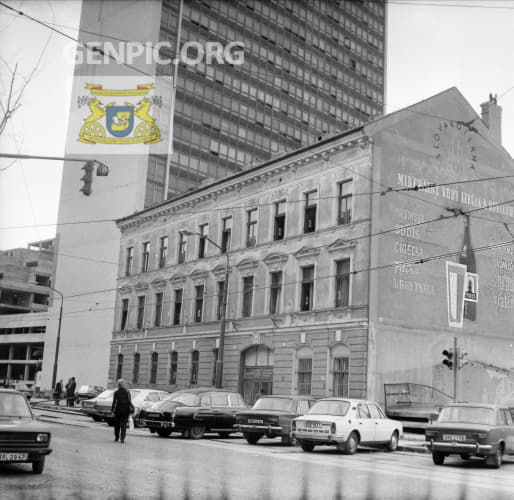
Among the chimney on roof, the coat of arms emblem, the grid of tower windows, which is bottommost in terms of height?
the chimney on roof

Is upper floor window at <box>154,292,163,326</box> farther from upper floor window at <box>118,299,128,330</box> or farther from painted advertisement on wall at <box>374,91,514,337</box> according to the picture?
painted advertisement on wall at <box>374,91,514,337</box>

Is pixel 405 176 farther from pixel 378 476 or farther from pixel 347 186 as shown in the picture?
pixel 378 476

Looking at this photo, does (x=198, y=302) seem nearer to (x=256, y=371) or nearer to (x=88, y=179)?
(x=256, y=371)

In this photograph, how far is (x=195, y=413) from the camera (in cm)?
2238

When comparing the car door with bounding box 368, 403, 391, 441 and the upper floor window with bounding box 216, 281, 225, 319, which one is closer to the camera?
the car door with bounding box 368, 403, 391, 441

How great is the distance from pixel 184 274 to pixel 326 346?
Result: 13.9 meters

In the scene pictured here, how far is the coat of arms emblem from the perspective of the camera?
6719 cm

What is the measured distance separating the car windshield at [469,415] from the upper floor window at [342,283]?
1431 centimetres

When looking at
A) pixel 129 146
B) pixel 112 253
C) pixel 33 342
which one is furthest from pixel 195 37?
pixel 33 342

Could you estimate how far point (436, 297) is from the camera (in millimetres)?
34250

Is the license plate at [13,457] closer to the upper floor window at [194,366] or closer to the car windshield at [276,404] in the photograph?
the car windshield at [276,404]

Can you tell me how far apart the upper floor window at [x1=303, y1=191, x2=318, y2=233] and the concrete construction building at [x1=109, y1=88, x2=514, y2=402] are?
75mm

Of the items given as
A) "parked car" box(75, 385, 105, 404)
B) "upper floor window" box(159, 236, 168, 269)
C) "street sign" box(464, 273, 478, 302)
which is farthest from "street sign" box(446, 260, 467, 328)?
"parked car" box(75, 385, 105, 404)

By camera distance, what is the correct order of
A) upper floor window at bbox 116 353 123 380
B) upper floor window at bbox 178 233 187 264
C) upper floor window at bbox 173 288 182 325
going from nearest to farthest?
upper floor window at bbox 173 288 182 325 → upper floor window at bbox 178 233 187 264 → upper floor window at bbox 116 353 123 380
